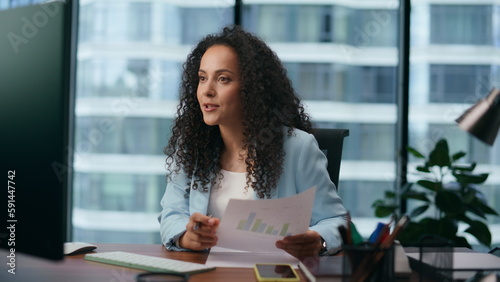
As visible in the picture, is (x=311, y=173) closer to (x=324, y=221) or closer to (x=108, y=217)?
(x=324, y=221)

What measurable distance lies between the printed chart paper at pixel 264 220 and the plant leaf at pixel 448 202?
7.18ft

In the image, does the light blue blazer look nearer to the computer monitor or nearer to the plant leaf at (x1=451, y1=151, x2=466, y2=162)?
the computer monitor

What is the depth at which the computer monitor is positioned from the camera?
2.81 feet

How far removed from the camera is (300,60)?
3928 mm

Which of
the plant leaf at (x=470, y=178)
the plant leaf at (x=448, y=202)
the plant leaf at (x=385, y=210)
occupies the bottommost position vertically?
the plant leaf at (x=385, y=210)

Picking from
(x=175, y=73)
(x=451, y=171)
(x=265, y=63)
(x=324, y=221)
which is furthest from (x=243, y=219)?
(x=175, y=73)

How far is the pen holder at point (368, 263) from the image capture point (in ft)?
2.99

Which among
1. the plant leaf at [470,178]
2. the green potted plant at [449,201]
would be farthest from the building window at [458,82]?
the plant leaf at [470,178]

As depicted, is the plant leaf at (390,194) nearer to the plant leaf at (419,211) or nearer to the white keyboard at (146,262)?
the plant leaf at (419,211)

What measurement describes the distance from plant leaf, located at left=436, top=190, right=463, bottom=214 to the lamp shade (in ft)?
7.65

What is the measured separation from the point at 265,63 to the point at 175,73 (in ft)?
6.78

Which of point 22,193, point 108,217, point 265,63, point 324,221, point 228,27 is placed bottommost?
point 108,217

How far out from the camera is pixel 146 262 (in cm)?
122

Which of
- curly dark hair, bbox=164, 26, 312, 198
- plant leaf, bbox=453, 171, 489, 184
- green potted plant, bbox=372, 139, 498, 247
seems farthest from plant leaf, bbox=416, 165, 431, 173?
curly dark hair, bbox=164, 26, 312, 198
